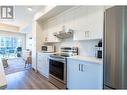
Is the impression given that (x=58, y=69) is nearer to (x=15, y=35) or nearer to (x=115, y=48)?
(x=115, y=48)

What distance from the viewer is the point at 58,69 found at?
346 cm

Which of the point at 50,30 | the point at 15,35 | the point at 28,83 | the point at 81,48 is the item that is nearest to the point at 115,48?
the point at 81,48

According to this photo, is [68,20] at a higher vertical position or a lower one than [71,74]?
higher

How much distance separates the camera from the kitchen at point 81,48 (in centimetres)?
198

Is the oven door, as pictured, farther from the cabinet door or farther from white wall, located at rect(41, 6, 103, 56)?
white wall, located at rect(41, 6, 103, 56)

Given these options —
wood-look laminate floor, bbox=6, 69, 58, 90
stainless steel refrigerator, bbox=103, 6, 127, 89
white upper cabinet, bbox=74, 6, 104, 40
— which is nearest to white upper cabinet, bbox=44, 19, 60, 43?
white upper cabinet, bbox=74, 6, 104, 40

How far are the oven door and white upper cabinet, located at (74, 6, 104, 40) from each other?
85 centimetres

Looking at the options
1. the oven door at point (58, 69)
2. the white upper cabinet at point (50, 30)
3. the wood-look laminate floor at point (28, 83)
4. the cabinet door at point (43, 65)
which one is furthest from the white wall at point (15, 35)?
the oven door at point (58, 69)

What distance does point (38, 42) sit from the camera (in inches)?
216
